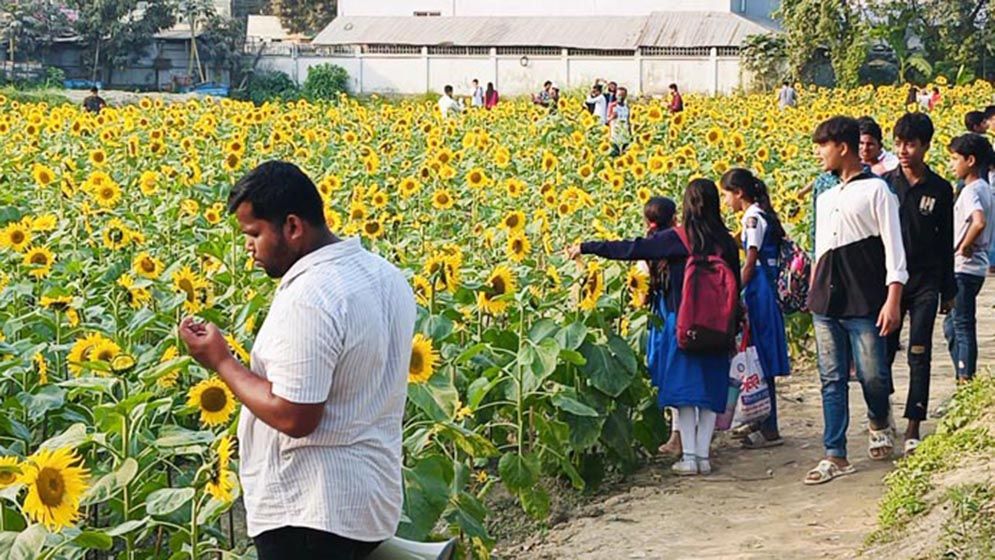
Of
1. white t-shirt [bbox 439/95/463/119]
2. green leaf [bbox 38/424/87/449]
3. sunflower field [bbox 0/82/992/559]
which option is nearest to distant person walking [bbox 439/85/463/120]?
white t-shirt [bbox 439/95/463/119]

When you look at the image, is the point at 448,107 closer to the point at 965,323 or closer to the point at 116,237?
the point at 965,323

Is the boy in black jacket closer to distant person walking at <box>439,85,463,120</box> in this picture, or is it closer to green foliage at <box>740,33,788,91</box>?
distant person walking at <box>439,85,463,120</box>

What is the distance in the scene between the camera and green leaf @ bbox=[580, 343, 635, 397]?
6.08 meters

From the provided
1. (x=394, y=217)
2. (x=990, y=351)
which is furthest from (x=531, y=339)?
(x=990, y=351)

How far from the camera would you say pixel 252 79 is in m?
42.8

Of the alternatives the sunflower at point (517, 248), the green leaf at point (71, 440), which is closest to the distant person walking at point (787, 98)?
the sunflower at point (517, 248)

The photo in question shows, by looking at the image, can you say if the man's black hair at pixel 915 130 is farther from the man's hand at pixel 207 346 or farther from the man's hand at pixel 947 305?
the man's hand at pixel 207 346

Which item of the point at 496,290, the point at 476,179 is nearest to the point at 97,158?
the point at 476,179

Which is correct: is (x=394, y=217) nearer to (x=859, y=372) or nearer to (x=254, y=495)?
(x=859, y=372)

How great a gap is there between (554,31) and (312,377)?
135 feet

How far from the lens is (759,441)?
704cm

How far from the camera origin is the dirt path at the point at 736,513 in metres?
5.59

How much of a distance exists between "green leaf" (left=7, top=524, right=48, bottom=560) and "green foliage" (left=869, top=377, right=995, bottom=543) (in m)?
2.71

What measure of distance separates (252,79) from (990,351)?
35.5 metres
